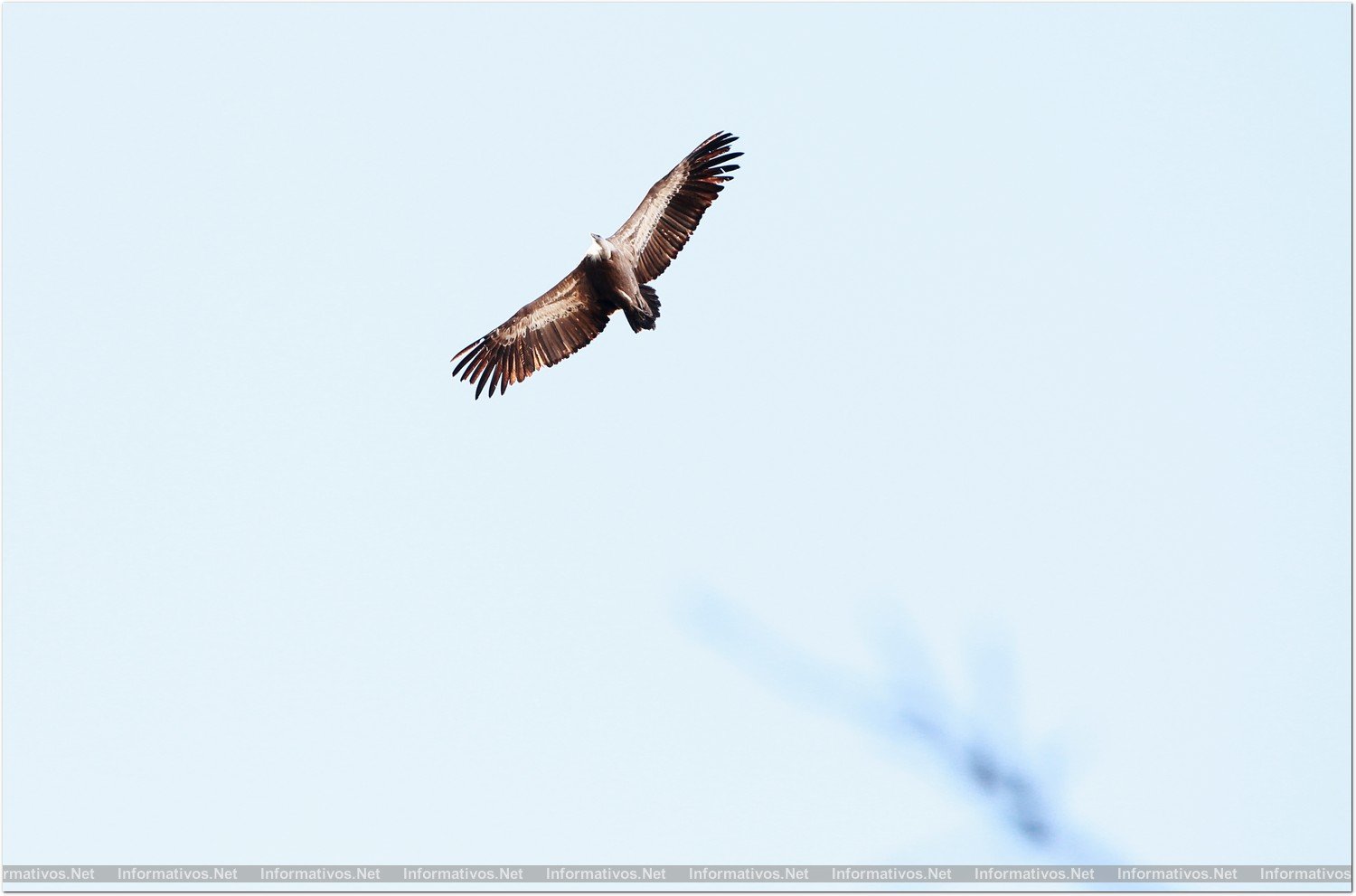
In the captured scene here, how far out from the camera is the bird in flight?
2086 cm

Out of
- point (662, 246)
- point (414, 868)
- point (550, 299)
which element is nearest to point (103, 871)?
point (414, 868)

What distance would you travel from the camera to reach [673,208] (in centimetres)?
2136

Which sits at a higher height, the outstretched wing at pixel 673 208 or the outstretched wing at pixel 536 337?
the outstretched wing at pixel 673 208

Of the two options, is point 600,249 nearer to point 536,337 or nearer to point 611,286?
point 611,286

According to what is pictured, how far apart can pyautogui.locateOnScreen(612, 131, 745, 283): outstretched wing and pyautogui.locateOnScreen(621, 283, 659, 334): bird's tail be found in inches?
17.9

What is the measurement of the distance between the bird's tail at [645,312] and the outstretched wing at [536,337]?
0.97 m

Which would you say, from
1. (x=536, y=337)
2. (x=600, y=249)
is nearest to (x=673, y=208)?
(x=600, y=249)

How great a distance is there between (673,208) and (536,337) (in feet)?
10.3

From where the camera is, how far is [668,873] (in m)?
15.1

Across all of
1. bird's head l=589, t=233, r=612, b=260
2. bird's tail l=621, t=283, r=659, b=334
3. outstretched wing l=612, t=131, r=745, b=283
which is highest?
outstretched wing l=612, t=131, r=745, b=283

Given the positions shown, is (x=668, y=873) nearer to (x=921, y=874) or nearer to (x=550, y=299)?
(x=550, y=299)

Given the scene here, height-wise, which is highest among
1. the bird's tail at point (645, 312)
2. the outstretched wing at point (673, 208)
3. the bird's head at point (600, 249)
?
the outstretched wing at point (673, 208)

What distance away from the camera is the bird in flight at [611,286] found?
2086 centimetres

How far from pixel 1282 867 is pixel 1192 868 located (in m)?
Result: 9.14
